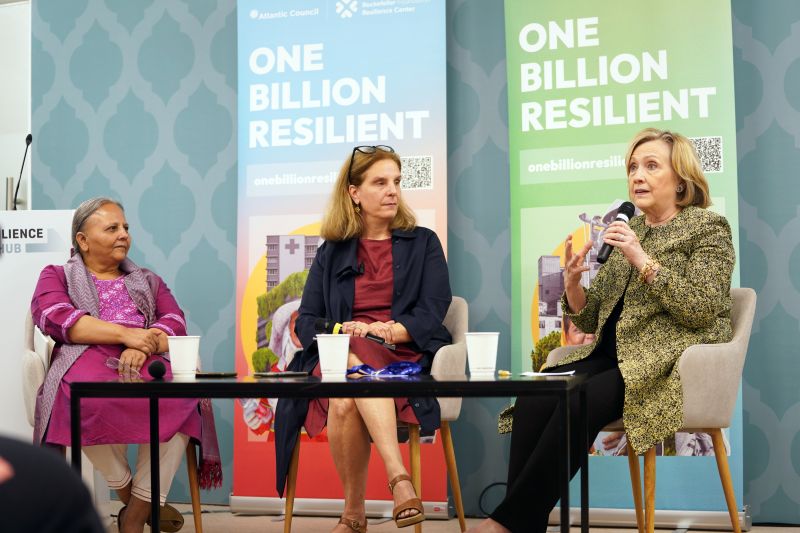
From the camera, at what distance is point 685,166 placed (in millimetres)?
2953

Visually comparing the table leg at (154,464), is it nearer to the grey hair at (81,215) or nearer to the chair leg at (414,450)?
the chair leg at (414,450)

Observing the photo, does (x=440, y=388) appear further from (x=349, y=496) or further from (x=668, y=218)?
(x=668, y=218)

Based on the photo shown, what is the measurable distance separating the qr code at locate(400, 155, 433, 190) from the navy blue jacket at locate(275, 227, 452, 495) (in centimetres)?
48

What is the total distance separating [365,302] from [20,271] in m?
1.59

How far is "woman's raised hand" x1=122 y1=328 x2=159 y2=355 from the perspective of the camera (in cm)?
328

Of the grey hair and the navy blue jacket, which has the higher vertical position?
the grey hair

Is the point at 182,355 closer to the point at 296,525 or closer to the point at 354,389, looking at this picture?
the point at 354,389

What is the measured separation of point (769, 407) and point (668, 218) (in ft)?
3.69

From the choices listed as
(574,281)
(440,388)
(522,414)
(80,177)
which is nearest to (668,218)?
(574,281)

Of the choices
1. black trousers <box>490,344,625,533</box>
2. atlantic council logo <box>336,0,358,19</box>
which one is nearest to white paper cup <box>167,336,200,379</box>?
black trousers <box>490,344,625,533</box>

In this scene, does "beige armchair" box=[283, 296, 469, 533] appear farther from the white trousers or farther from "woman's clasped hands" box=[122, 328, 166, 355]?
"woman's clasped hands" box=[122, 328, 166, 355]

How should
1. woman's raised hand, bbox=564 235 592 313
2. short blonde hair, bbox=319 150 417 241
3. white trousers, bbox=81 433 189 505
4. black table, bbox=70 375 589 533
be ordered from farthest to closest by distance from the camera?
short blonde hair, bbox=319 150 417 241 < white trousers, bbox=81 433 189 505 < woman's raised hand, bbox=564 235 592 313 < black table, bbox=70 375 589 533

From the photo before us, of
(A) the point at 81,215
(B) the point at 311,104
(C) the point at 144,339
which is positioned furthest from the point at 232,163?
(C) the point at 144,339

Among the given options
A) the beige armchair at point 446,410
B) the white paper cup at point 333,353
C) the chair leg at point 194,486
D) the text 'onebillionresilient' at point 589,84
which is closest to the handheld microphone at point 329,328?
the beige armchair at point 446,410
